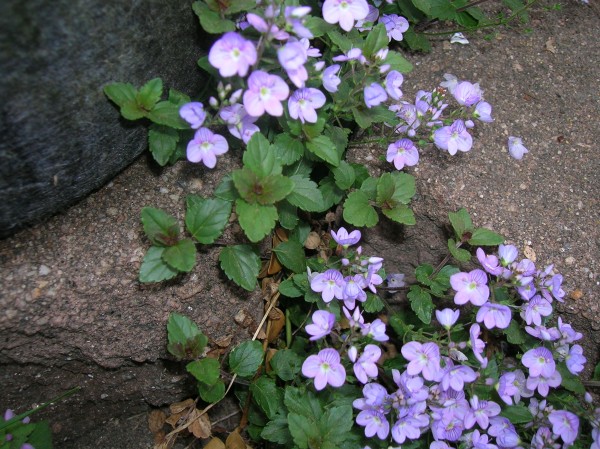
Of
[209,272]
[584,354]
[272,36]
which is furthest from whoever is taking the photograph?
[584,354]

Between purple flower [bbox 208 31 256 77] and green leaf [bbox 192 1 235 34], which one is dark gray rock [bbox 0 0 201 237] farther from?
purple flower [bbox 208 31 256 77]

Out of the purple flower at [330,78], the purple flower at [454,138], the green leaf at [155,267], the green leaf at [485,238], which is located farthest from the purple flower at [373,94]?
the green leaf at [155,267]

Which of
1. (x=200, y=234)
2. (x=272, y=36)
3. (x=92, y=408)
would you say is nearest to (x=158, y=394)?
(x=92, y=408)

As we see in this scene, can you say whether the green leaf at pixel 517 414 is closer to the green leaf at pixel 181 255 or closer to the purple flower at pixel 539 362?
the purple flower at pixel 539 362

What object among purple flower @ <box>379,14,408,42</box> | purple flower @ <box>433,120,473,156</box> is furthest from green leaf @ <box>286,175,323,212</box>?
purple flower @ <box>379,14,408,42</box>

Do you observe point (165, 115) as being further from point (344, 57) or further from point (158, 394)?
point (158, 394)
